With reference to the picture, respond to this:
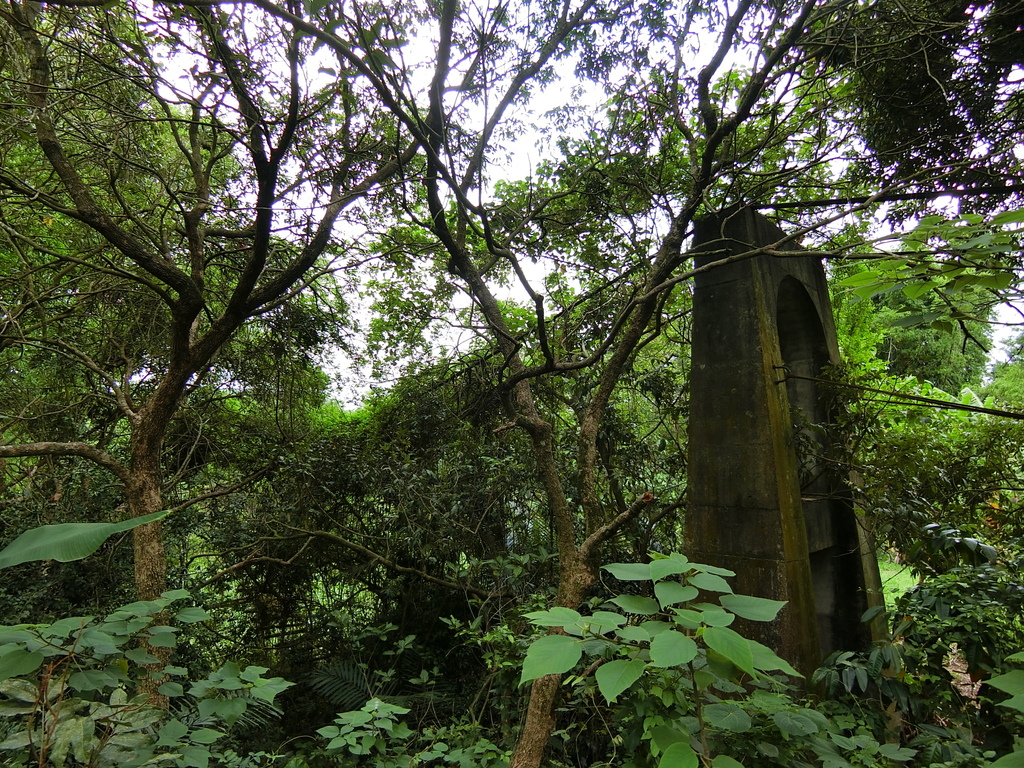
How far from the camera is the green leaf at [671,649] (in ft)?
3.06

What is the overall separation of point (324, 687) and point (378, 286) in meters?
3.85

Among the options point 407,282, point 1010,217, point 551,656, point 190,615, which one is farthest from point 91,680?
point 407,282

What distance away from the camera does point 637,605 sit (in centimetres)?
115

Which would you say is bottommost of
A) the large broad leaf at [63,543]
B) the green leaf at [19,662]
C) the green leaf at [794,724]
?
the green leaf at [794,724]

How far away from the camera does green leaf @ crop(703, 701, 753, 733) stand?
120 centimetres

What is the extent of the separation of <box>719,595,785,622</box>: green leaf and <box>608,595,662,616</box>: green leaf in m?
0.15

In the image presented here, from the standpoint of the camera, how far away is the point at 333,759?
3.55 m

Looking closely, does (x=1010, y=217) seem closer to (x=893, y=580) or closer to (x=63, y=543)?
(x=63, y=543)

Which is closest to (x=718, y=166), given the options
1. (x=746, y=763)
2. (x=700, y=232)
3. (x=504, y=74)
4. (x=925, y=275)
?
(x=700, y=232)

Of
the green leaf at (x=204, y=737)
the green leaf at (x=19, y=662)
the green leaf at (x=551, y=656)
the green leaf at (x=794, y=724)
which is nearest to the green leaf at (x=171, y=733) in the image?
the green leaf at (x=204, y=737)

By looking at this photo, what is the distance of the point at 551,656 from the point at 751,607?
1.51 ft

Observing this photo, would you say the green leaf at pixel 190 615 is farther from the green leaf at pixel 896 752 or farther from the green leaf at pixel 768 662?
the green leaf at pixel 896 752

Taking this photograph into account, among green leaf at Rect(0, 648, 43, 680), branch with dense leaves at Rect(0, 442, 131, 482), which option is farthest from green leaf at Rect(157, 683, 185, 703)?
branch with dense leaves at Rect(0, 442, 131, 482)

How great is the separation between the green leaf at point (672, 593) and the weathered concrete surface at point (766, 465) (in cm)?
216
